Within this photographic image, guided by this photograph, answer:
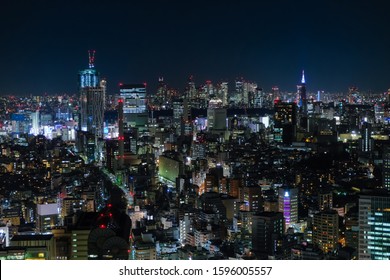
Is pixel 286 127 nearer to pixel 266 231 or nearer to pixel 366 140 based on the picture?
pixel 366 140

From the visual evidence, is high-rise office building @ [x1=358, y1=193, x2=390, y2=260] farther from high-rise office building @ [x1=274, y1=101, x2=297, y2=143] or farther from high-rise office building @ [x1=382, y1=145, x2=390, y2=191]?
high-rise office building @ [x1=274, y1=101, x2=297, y2=143]

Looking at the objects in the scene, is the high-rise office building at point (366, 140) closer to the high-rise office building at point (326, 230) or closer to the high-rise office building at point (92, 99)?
the high-rise office building at point (326, 230)

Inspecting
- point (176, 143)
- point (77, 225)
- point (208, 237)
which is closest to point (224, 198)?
point (208, 237)

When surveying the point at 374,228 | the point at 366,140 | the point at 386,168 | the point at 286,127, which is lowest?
the point at 374,228

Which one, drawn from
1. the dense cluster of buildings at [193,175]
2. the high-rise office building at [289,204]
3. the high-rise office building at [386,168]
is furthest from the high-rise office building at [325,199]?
the high-rise office building at [386,168]

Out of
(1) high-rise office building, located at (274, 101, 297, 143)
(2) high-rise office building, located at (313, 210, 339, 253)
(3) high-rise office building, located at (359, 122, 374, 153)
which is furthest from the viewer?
(1) high-rise office building, located at (274, 101, 297, 143)

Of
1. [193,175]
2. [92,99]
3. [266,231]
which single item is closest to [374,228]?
[266,231]

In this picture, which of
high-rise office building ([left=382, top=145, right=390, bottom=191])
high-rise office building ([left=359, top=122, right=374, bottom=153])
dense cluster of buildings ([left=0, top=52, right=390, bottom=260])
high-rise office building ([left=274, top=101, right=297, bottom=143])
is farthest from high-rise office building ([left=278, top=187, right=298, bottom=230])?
high-rise office building ([left=274, top=101, right=297, bottom=143])

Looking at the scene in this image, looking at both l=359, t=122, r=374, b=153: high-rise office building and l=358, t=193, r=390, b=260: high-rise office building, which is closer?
l=358, t=193, r=390, b=260: high-rise office building
